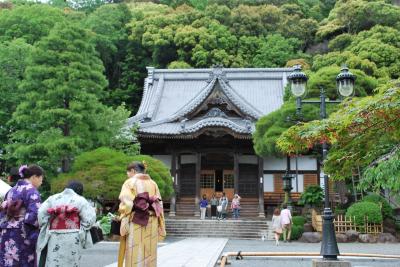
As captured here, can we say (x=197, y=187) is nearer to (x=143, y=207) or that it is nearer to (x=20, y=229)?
(x=143, y=207)

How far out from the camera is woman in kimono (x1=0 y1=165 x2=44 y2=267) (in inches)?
212

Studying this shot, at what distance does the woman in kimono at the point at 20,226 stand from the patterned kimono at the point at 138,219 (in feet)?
3.87

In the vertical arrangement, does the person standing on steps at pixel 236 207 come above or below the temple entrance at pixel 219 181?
below

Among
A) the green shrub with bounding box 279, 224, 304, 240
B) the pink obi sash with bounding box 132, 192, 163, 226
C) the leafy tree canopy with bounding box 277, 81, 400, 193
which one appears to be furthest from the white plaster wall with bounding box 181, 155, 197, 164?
the pink obi sash with bounding box 132, 192, 163, 226

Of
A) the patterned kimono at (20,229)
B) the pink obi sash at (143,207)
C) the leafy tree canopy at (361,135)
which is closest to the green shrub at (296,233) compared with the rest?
the leafy tree canopy at (361,135)

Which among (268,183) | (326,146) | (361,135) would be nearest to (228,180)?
(268,183)

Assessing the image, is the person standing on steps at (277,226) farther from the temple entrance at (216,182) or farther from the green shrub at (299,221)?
the temple entrance at (216,182)

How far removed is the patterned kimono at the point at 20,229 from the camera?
17.7 ft

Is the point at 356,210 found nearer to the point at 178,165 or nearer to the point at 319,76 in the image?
the point at 319,76

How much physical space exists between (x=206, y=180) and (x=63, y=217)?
21.5 metres

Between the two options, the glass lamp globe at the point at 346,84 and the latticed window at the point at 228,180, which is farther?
the latticed window at the point at 228,180

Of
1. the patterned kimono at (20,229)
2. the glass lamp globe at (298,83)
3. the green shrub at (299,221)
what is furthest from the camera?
the green shrub at (299,221)

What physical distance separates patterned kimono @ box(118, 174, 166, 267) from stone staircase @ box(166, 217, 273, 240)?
14.6 metres

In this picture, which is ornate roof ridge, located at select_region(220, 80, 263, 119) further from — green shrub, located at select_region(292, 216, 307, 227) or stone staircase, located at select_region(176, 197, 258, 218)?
green shrub, located at select_region(292, 216, 307, 227)
